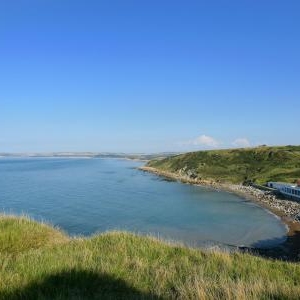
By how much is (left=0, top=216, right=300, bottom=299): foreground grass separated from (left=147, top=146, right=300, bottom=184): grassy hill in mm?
100530

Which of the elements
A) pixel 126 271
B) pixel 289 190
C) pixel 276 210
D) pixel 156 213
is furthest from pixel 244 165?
pixel 126 271

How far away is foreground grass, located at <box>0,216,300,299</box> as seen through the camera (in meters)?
7.35

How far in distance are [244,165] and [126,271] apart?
133525 millimetres

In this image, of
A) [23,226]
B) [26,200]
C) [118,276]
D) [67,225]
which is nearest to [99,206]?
[26,200]

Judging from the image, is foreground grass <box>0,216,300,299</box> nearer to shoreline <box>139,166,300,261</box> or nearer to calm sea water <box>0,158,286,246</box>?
shoreline <box>139,166,300,261</box>

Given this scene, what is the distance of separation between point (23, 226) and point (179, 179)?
125m

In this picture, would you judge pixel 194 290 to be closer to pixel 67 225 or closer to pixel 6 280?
pixel 6 280

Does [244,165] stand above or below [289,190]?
above

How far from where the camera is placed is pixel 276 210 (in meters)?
75.3

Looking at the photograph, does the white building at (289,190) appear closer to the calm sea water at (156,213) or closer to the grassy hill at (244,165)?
the calm sea water at (156,213)

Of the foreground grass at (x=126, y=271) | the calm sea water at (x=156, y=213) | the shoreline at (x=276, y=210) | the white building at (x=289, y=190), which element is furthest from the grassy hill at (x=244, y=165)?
the foreground grass at (x=126, y=271)

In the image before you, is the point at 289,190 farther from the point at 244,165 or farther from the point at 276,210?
the point at 244,165

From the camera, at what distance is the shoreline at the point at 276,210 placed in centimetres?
4422

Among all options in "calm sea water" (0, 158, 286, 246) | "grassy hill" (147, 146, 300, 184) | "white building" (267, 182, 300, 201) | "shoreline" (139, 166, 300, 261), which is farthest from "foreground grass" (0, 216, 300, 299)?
"grassy hill" (147, 146, 300, 184)
